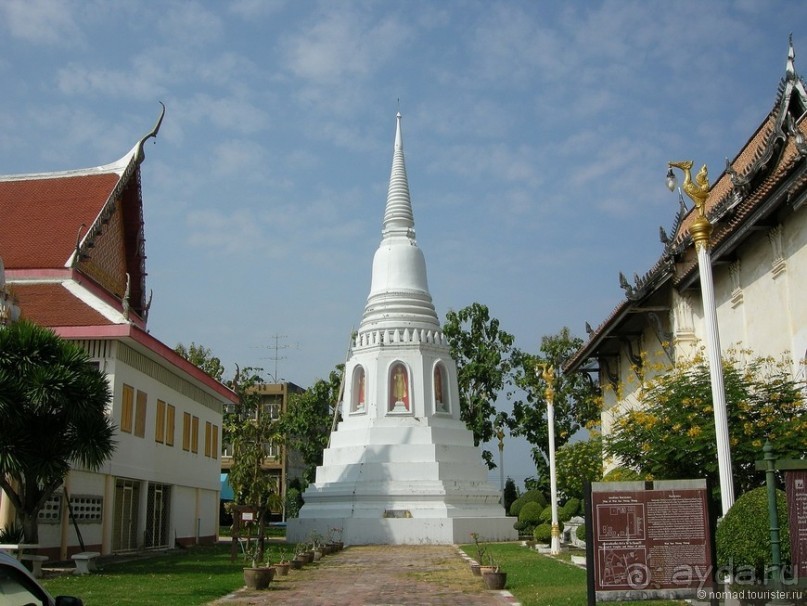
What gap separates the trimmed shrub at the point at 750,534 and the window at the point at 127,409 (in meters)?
14.8

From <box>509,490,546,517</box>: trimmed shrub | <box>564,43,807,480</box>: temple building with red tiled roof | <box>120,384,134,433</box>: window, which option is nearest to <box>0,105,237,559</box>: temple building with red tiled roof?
<box>120,384,134,433</box>: window

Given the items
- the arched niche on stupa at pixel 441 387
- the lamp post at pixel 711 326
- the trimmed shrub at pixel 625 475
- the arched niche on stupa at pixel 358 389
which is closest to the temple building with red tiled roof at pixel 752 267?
the trimmed shrub at pixel 625 475

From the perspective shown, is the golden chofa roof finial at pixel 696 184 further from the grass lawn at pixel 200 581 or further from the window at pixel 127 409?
the window at pixel 127 409

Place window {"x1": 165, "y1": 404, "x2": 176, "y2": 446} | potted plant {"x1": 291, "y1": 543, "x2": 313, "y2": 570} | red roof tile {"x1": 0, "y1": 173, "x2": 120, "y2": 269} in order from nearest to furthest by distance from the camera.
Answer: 1. potted plant {"x1": 291, "y1": 543, "x2": 313, "y2": 570}
2. red roof tile {"x1": 0, "y1": 173, "x2": 120, "y2": 269}
3. window {"x1": 165, "y1": 404, "x2": 176, "y2": 446}

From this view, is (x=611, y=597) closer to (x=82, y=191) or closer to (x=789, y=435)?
(x=789, y=435)

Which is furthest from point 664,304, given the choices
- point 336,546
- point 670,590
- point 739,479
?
point 670,590

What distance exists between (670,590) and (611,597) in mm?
585

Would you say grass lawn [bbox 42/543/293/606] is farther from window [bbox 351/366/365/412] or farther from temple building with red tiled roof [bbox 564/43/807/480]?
window [bbox 351/366/365/412]

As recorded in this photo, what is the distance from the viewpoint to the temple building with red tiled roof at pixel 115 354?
65.4 feet

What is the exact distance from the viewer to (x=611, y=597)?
354 inches

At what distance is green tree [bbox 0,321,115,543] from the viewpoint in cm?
1511

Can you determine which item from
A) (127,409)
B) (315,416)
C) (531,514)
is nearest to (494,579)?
(127,409)

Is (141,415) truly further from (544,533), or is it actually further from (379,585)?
(544,533)

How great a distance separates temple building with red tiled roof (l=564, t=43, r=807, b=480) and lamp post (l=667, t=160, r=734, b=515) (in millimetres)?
3095
